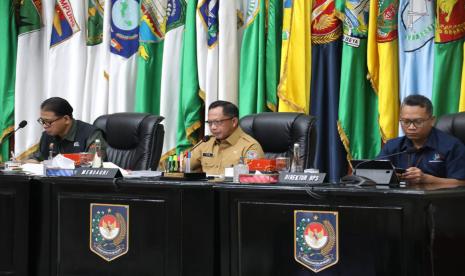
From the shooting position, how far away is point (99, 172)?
282 cm

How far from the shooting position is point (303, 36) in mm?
4582

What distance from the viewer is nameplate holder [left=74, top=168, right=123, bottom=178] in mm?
2775

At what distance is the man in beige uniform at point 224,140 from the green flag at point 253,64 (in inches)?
30.6

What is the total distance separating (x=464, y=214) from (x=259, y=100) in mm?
2534

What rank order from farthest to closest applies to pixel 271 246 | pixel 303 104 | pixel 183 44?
pixel 183 44 < pixel 303 104 < pixel 271 246

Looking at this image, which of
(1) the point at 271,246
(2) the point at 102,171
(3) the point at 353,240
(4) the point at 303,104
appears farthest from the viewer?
(4) the point at 303,104

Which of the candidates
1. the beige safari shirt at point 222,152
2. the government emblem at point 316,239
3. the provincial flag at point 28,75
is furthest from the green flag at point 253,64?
the government emblem at point 316,239

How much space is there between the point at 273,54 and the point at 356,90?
68cm

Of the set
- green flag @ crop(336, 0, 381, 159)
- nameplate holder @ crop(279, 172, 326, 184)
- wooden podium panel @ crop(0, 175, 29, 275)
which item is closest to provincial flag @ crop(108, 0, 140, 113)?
green flag @ crop(336, 0, 381, 159)

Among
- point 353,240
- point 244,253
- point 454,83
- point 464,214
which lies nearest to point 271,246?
point 244,253

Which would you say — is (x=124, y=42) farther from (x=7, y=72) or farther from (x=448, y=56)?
(x=448, y=56)

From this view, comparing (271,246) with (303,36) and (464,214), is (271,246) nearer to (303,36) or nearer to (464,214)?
(464,214)

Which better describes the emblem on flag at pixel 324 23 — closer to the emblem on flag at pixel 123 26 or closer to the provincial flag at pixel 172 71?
the provincial flag at pixel 172 71

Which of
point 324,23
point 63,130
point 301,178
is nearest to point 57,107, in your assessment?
point 63,130
